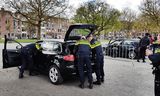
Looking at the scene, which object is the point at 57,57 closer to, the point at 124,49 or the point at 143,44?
the point at 143,44

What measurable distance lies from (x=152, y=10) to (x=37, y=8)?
17.8 m

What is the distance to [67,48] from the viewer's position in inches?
304

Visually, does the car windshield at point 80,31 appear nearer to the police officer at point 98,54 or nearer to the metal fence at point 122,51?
the police officer at point 98,54

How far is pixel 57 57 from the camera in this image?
25.3ft

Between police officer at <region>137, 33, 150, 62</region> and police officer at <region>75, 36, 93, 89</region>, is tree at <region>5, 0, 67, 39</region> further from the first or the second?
police officer at <region>75, 36, 93, 89</region>

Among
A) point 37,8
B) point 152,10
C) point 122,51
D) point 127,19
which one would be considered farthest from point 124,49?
point 127,19

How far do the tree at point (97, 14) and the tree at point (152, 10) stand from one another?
8622mm

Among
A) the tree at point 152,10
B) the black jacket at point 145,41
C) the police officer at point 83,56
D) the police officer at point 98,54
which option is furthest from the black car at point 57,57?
the tree at point 152,10

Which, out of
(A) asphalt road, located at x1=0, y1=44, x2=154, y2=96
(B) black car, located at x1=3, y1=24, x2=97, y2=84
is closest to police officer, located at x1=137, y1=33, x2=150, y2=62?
(A) asphalt road, located at x1=0, y1=44, x2=154, y2=96

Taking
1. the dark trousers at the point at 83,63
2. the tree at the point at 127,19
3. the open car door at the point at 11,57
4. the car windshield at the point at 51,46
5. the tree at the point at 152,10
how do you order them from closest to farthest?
the dark trousers at the point at 83,63, the car windshield at the point at 51,46, the open car door at the point at 11,57, the tree at the point at 152,10, the tree at the point at 127,19

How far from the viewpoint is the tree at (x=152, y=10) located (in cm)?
3525

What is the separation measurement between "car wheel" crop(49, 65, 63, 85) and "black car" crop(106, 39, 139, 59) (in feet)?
31.7

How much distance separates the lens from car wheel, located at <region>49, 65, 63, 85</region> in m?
7.69

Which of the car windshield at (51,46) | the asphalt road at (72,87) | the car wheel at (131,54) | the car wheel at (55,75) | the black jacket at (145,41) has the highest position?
the black jacket at (145,41)
